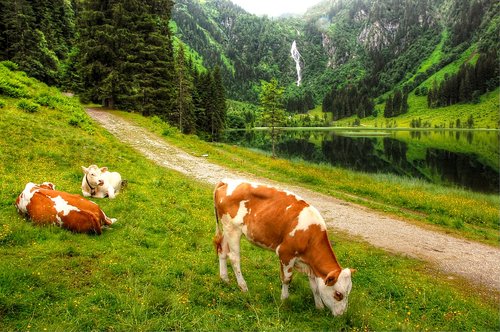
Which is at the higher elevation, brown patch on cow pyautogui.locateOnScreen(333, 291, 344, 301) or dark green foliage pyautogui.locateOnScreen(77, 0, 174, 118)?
dark green foliage pyautogui.locateOnScreen(77, 0, 174, 118)

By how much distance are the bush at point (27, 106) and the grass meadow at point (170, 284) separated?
1142 cm

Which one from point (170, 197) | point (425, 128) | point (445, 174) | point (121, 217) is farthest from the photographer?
point (425, 128)

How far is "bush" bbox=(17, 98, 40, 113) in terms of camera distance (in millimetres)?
22922

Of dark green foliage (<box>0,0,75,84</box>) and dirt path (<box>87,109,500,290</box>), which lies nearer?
dirt path (<box>87,109,500,290</box>)

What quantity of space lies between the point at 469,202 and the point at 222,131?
2904 inches

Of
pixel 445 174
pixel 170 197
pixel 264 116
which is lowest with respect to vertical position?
pixel 445 174

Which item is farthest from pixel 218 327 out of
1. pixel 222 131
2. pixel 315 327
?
pixel 222 131

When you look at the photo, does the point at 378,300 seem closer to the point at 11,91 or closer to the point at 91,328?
the point at 91,328

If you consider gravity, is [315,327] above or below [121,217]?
below

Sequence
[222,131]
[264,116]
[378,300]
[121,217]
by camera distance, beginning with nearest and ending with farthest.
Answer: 1. [378,300]
2. [121,217]
3. [264,116]
4. [222,131]

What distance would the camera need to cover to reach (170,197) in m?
14.9

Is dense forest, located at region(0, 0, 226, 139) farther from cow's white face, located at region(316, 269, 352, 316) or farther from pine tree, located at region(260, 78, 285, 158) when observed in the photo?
cow's white face, located at region(316, 269, 352, 316)

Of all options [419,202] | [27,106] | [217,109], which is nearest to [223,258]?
[419,202]

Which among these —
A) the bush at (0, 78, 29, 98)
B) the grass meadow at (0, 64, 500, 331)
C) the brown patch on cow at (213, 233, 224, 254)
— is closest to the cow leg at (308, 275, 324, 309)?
the grass meadow at (0, 64, 500, 331)
